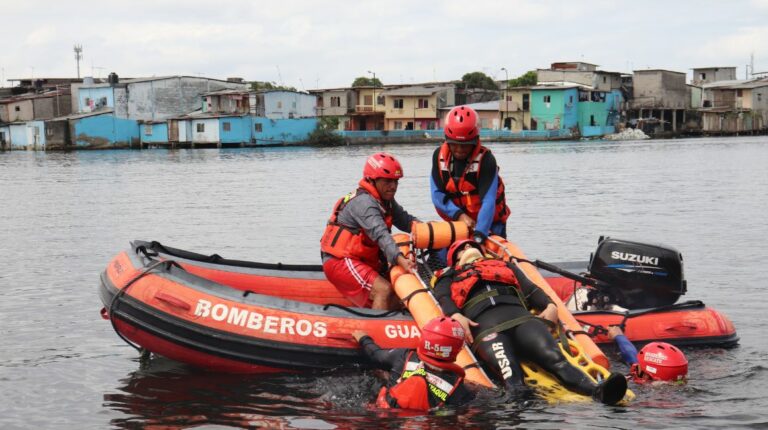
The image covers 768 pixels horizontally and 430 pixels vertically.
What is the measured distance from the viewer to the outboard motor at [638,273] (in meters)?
9.80

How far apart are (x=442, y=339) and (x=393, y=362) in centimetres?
108

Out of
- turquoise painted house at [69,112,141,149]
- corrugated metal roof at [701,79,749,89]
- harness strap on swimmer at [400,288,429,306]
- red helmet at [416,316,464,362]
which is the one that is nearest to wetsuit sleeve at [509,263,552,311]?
harness strap on swimmer at [400,288,429,306]

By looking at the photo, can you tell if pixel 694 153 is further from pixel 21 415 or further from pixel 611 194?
pixel 21 415

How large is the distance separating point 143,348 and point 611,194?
22.2 m

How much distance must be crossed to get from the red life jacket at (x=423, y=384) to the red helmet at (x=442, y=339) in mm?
146

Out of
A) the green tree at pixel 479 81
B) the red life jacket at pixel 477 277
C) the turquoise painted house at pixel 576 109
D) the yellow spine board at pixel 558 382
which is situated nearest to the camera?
the yellow spine board at pixel 558 382

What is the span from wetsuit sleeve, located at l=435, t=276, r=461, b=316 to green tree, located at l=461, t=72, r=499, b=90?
87.0m

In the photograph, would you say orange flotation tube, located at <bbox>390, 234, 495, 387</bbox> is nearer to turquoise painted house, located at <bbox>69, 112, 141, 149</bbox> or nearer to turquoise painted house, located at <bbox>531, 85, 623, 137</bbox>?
turquoise painted house, located at <bbox>69, 112, 141, 149</bbox>

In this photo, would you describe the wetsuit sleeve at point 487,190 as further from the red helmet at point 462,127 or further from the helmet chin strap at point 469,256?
the helmet chin strap at point 469,256

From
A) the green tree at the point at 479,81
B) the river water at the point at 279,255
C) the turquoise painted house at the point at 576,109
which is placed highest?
the green tree at the point at 479,81

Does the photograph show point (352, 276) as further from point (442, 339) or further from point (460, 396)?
point (442, 339)

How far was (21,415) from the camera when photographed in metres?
8.12

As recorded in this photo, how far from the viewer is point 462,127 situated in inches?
382

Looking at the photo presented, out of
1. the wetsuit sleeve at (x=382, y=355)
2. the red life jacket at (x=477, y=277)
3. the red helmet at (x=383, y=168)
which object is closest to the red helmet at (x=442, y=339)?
the wetsuit sleeve at (x=382, y=355)
